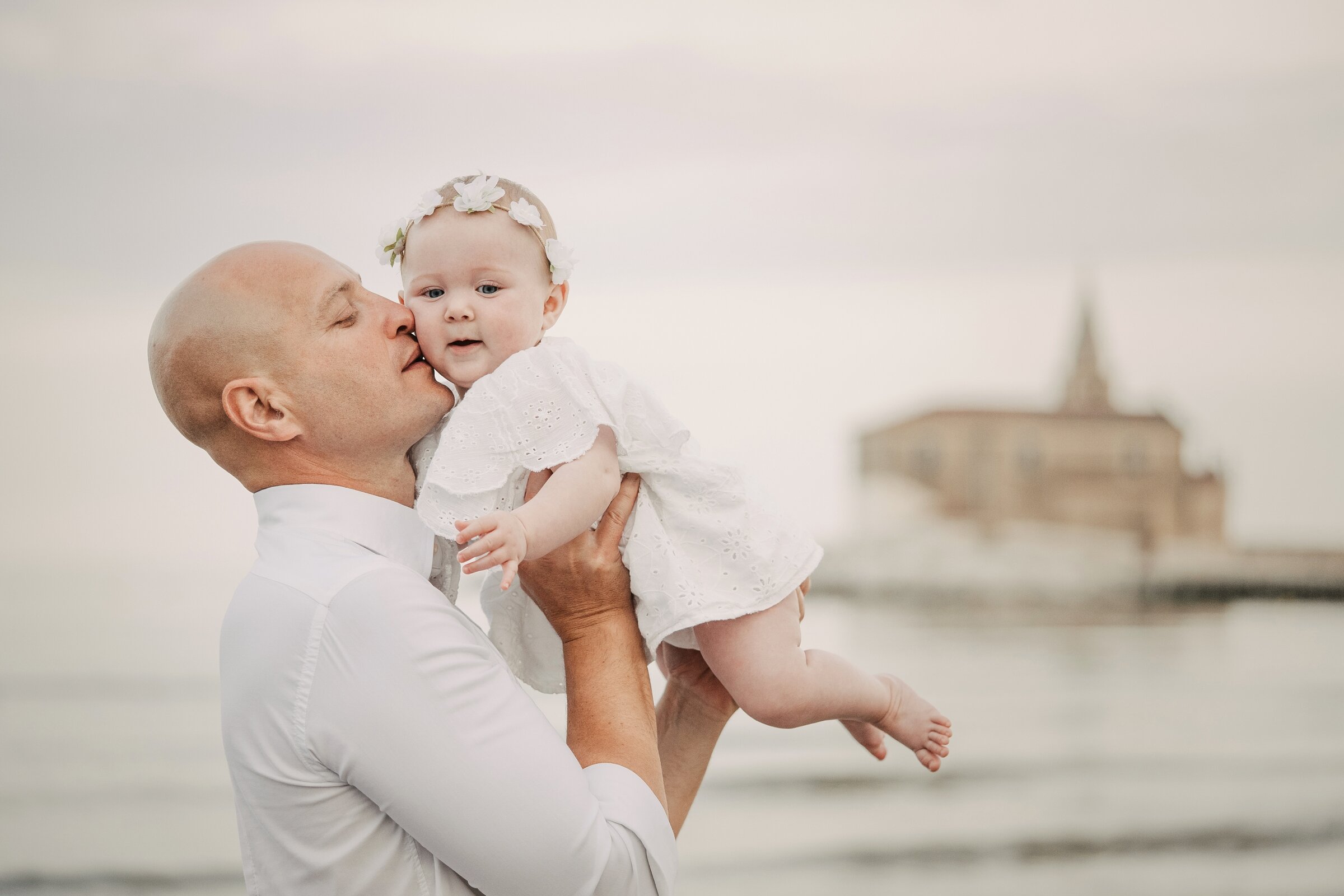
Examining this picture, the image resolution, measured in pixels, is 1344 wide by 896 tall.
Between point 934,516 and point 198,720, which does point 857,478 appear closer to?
point 934,516

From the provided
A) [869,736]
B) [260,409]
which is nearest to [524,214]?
[260,409]

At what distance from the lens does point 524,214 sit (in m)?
1.39

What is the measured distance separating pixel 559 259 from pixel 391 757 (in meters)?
0.66

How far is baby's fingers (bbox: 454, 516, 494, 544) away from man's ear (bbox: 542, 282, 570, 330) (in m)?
0.45

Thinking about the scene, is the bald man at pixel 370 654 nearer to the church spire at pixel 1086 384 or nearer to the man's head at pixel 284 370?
the man's head at pixel 284 370

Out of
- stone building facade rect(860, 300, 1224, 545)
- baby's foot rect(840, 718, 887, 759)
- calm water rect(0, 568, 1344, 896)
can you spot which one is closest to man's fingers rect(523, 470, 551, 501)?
baby's foot rect(840, 718, 887, 759)

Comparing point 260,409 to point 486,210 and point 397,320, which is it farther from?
point 486,210

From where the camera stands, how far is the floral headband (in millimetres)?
1382

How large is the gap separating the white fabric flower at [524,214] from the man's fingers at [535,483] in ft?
1.05

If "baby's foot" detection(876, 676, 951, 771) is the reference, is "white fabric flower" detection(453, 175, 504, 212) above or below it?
above

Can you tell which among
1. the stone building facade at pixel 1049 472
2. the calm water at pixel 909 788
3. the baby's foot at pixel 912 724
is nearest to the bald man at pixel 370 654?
the baby's foot at pixel 912 724

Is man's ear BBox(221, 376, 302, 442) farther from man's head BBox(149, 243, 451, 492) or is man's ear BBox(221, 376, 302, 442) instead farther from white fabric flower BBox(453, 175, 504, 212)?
white fabric flower BBox(453, 175, 504, 212)

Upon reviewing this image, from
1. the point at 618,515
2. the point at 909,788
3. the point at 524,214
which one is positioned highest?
the point at 524,214

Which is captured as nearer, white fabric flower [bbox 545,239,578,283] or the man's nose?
the man's nose
